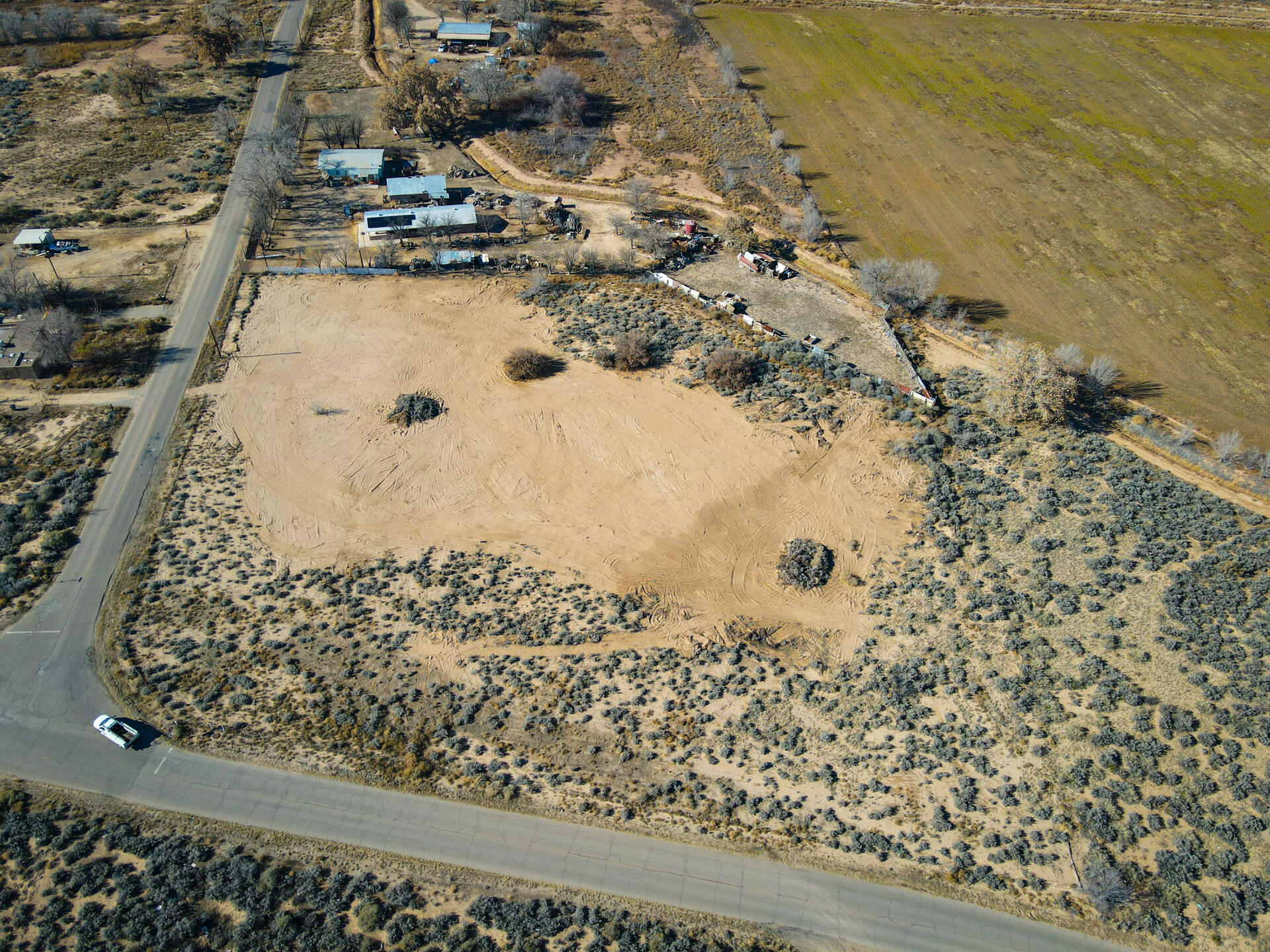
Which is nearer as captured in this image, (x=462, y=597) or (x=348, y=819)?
(x=348, y=819)

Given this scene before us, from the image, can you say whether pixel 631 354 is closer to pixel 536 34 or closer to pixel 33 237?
pixel 33 237

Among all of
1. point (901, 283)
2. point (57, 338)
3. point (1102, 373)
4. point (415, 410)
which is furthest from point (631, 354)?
point (57, 338)

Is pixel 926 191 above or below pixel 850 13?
below

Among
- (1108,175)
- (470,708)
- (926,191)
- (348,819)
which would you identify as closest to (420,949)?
(348,819)

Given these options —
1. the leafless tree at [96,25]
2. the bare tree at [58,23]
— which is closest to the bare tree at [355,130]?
the leafless tree at [96,25]

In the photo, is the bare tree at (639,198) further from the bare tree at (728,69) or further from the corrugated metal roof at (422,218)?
the bare tree at (728,69)

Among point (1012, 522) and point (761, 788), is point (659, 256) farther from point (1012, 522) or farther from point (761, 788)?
point (761, 788)

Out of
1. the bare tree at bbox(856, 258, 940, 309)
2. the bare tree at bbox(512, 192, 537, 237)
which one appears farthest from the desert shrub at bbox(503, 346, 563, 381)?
the bare tree at bbox(856, 258, 940, 309)
